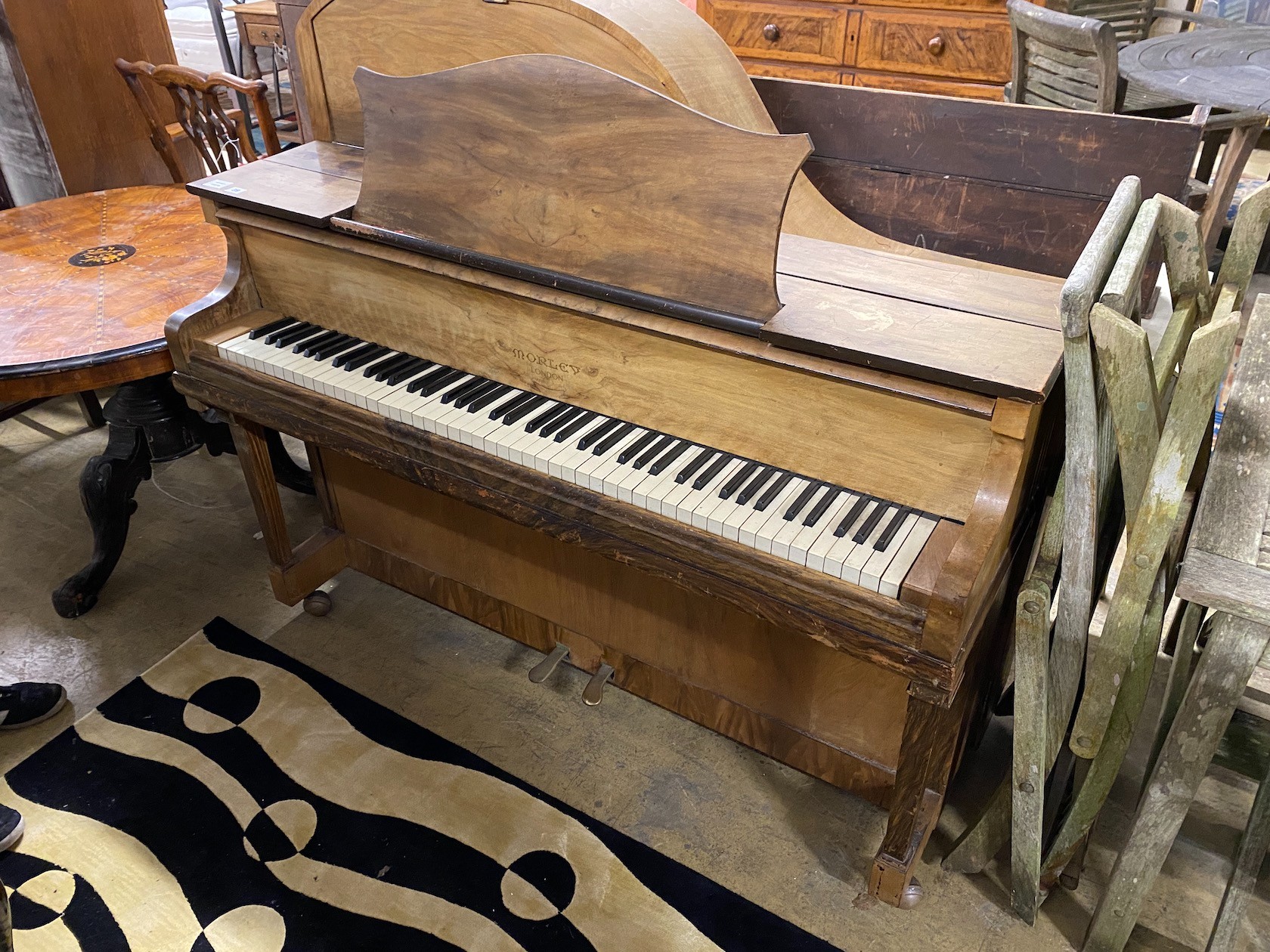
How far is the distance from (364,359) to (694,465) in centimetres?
80

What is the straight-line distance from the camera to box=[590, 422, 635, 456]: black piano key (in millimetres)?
1677

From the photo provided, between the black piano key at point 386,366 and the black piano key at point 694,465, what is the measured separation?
69 centimetres

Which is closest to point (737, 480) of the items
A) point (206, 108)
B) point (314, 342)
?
point (314, 342)

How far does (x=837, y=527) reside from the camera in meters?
1.47

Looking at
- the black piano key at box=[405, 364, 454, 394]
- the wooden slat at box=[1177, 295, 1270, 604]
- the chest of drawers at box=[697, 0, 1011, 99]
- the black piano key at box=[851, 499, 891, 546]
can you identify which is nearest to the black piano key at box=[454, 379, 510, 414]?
the black piano key at box=[405, 364, 454, 394]

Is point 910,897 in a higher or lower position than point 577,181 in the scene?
lower

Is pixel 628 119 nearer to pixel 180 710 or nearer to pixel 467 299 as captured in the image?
pixel 467 299

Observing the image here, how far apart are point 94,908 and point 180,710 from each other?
0.50 meters

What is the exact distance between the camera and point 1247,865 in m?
1.53

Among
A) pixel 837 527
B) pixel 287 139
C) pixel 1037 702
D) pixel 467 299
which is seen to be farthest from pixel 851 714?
pixel 287 139

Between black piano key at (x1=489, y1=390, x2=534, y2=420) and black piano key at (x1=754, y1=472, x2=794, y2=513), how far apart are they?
20.9 inches

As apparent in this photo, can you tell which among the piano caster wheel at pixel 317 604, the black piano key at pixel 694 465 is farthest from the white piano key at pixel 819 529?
the piano caster wheel at pixel 317 604

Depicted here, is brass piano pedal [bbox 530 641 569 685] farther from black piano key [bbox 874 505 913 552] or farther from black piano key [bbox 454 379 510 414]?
black piano key [bbox 874 505 913 552]

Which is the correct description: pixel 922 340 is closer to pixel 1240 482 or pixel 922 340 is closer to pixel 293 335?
pixel 1240 482
